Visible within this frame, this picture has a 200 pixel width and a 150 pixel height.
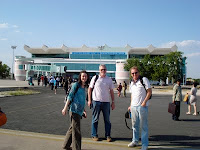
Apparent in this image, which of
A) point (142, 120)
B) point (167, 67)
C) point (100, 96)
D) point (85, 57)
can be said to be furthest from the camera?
point (85, 57)

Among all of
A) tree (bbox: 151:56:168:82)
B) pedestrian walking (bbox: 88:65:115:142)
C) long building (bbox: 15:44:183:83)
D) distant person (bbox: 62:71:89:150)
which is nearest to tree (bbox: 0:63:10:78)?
long building (bbox: 15:44:183:83)

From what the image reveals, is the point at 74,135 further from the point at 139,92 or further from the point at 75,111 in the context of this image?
the point at 139,92

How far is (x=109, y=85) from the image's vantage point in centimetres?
547

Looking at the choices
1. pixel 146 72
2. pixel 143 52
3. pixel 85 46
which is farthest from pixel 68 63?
pixel 146 72

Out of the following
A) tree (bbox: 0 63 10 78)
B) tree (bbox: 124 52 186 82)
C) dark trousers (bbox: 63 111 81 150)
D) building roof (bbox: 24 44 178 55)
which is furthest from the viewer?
tree (bbox: 0 63 10 78)

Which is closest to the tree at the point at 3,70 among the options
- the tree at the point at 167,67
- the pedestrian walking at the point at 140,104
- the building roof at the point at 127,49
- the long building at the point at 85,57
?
the long building at the point at 85,57

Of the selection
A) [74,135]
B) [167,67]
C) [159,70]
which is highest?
[167,67]

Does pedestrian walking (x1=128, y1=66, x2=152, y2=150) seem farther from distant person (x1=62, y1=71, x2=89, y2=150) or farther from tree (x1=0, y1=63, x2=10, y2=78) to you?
tree (x1=0, y1=63, x2=10, y2=78)

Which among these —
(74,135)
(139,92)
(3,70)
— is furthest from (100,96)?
(3,70)

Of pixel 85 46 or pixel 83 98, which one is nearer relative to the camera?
pixel 83 98

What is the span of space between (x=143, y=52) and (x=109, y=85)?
82531 mm

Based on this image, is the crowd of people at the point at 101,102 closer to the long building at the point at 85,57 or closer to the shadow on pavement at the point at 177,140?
the shadow on pavement at the point at 177,140

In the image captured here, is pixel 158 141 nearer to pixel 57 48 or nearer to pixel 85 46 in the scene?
pixel 85 46

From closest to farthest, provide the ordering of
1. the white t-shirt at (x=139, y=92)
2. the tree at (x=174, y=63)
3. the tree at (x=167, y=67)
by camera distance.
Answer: the white t-shirt at (x=139, y=92) → the tree at (x=174, y=63) → the tree at (x=167, y=67)
